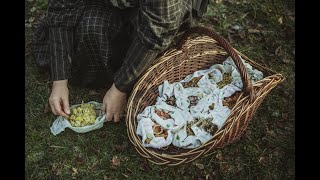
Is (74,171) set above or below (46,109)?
below

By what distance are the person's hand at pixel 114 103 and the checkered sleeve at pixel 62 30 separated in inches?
16.3

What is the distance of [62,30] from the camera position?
307 centimetres

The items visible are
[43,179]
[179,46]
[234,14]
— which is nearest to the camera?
[43,179]

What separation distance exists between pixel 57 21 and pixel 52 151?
3.30 feet

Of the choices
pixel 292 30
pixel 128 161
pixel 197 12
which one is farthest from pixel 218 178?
pixel 292 30

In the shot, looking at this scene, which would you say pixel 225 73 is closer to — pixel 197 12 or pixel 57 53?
pixel 197 12

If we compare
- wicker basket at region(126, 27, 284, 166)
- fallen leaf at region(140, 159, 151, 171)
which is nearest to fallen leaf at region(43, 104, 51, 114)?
wicker basket at region(126, 27, 284, 166)

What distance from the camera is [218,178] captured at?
2920 millimetres

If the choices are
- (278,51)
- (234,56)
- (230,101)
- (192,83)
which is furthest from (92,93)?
(278,51)

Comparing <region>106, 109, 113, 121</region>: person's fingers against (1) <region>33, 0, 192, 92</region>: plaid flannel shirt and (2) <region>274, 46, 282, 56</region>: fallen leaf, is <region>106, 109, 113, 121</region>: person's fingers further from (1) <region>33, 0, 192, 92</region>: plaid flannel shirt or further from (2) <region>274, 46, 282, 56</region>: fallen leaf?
(2) <region>274, 46, 282, 56</region>: fallen leaf

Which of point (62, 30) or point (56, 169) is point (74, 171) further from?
point (62, 30)

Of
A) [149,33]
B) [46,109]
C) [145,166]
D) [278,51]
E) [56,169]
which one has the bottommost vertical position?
[56,169]

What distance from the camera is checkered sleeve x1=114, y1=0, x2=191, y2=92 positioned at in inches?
98.8

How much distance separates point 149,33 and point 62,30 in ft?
2.77
